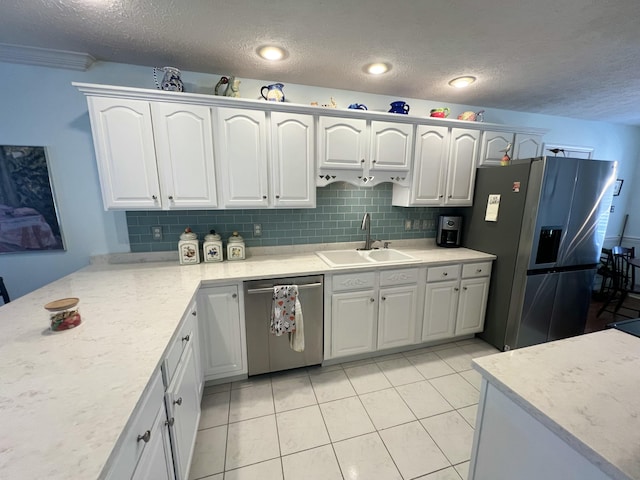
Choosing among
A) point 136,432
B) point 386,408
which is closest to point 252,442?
point 386,408

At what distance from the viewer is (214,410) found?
1816 mm

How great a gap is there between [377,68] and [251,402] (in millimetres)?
2684

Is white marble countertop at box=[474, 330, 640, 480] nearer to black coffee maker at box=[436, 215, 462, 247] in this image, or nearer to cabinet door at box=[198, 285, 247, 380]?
cabinet door at box=[198, 285, 247, 380]

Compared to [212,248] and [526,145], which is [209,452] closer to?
[212,248]

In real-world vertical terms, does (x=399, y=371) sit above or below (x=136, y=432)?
below

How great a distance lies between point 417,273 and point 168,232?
2.21m

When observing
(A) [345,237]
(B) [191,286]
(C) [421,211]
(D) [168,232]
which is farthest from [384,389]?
(D) [168,232]

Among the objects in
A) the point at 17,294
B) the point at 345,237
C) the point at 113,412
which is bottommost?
the point at 17,294

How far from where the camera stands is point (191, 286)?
1644mm

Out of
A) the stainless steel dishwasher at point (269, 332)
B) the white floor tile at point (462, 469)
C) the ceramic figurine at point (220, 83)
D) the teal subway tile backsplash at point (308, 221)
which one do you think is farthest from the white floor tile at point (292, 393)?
the ceramic figurine at point (220, 83)

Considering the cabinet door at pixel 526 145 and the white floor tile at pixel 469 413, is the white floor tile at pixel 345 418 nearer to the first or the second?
the white floor tile at pixel 469 413

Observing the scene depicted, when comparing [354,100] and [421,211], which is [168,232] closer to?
[354,100]

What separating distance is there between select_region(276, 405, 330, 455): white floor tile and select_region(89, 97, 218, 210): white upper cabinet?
164 cm

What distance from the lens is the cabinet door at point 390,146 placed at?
228cm
